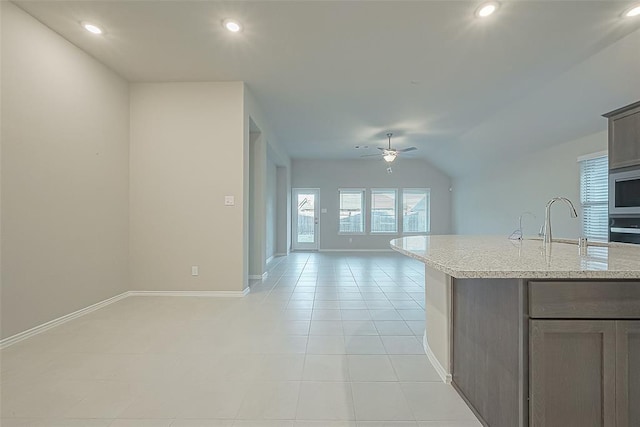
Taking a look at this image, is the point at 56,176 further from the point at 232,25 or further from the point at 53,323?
the point at 232,25

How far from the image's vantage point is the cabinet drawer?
3.55 ft

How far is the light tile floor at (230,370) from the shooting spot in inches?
61.2

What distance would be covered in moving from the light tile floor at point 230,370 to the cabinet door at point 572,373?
509mm

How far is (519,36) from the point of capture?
2.78 meters

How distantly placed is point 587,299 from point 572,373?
0.29 m

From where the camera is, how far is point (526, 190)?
5805 millimetres

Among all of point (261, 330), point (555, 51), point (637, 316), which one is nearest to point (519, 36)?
point (555, 51)

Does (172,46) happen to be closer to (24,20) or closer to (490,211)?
(24,20)

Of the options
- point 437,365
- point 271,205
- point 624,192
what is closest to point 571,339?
point 437,365

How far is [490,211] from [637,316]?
678 centimetres

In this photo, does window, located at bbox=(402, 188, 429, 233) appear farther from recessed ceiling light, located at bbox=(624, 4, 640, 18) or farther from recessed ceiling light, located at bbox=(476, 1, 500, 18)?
recessed ceiling light, located at bbox=(476, 1, 500, 18)

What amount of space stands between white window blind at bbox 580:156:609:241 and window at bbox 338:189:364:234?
5543mm

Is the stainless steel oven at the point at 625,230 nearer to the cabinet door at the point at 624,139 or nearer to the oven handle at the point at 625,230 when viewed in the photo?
the oven handle at the point at 625,230

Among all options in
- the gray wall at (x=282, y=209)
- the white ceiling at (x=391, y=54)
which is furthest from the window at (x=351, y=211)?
the white ceiling at (x=391, y=54)
